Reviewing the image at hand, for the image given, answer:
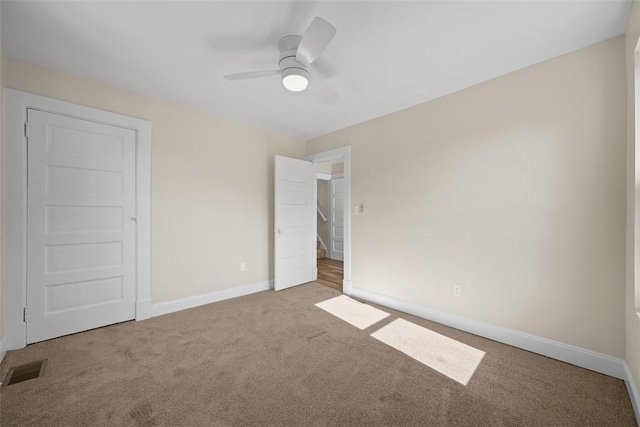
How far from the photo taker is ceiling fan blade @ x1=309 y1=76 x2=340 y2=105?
2016 millimetres

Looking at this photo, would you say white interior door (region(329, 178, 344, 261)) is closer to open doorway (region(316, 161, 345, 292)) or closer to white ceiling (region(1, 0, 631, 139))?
open doorway (region(316, 161, 345, 292))

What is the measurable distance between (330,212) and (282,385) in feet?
16.8

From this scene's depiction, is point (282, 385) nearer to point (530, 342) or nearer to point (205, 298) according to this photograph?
point (205, 298)

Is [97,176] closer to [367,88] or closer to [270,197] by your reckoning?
[270,197]

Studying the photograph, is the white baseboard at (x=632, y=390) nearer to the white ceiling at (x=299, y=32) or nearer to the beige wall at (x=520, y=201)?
the beige wall at (x=520, y=201)

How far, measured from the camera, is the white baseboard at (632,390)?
1.44 metres

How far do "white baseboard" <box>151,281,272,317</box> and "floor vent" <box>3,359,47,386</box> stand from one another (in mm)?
942

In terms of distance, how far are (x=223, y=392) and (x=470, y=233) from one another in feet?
8.16

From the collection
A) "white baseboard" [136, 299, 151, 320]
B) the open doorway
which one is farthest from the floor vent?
the open doorway

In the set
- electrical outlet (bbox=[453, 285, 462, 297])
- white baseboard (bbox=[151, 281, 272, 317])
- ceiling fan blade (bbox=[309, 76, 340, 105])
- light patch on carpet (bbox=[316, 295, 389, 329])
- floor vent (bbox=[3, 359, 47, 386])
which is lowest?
light patch on carpet (bbox=[316, 295, 389, 329])

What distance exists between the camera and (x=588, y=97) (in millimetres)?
1906

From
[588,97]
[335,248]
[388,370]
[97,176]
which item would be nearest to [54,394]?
[97,176]

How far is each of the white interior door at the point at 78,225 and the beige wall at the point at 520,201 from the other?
295cm

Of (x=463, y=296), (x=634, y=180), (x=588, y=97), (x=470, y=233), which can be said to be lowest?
(x=463, y=296)
